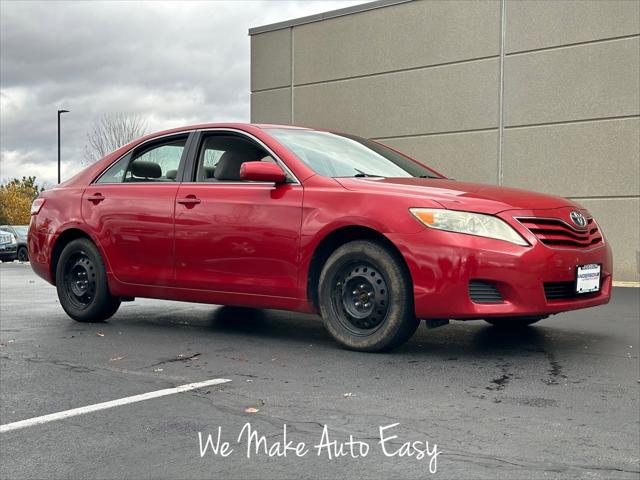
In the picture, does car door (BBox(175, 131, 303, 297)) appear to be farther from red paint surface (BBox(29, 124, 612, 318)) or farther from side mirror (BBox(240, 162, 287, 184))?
side mirror (BBox(240, 162, 287, 184))

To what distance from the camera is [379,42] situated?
18.2 m

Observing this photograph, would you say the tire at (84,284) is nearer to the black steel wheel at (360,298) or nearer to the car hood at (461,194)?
the black steel wheel at (360,298)

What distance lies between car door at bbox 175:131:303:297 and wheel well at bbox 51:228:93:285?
1453 mm

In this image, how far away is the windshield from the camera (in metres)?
6.38

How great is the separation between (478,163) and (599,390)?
40.5ft

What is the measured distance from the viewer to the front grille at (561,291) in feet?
18.1

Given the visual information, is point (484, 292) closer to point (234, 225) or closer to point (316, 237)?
point (316, 237)

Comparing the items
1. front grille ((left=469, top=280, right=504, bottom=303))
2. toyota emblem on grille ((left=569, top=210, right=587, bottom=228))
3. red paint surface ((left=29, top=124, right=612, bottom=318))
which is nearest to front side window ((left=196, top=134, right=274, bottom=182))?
red paint surface ((left=29, top=124, right=612, bottom=318))

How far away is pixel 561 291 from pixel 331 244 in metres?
1.61

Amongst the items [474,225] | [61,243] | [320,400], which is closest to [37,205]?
[61,243]

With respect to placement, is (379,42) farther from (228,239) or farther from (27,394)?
(27,394)

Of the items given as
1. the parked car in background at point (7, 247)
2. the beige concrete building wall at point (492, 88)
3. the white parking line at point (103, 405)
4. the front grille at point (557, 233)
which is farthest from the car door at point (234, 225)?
the parked car in background at point (7, 247)

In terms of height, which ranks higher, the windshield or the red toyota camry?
the windshield

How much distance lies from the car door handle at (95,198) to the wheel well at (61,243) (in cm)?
36
